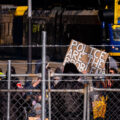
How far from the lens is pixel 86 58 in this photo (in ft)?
27.7

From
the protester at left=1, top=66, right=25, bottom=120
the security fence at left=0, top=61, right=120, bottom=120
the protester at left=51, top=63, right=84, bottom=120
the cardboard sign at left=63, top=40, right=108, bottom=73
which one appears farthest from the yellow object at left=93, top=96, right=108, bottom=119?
the cardboard sign at left=63, top=40, right=108, bottom=73

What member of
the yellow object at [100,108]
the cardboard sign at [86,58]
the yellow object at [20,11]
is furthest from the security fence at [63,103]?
the yellow object at [20,11]

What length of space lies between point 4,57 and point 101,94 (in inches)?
517

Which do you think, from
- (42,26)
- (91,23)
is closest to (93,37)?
(91,23)

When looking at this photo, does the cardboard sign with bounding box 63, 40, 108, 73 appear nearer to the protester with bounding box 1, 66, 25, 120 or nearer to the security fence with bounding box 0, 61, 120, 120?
the security fence with bounding box 0, 61, 120, 120

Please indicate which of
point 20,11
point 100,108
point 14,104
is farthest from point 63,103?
point 20,11

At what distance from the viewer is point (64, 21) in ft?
67.7

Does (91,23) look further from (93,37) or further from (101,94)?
(101,94)

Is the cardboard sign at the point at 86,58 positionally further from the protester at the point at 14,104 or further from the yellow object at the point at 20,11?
the yellow object at the point at 20,11

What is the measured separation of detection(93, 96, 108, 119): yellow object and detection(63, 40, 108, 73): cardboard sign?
1764mm

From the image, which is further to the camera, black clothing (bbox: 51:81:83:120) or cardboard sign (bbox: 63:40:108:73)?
cardboard sign (bbox: 63:40:108:73)

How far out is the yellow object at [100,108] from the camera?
19.4 feet

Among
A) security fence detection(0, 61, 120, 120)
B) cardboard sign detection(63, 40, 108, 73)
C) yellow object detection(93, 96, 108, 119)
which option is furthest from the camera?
cardboard sign detection(63, 40, 108, 73)

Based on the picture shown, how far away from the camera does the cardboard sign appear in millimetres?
7910
